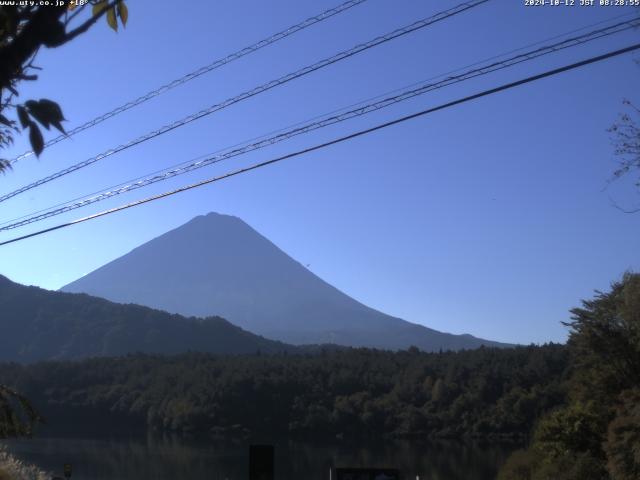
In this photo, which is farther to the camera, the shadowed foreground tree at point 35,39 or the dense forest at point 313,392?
the dense forest at point 313,392

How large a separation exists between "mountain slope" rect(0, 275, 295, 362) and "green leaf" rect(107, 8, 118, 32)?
113410 mm

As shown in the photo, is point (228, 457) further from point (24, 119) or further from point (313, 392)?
point (24, 119)

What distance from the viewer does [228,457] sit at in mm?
54250

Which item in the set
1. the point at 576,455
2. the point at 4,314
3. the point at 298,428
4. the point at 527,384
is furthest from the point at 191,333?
the point at 576,455

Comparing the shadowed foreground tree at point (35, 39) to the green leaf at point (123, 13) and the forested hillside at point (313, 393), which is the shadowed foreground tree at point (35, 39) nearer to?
the green leaf at point (123, 13)

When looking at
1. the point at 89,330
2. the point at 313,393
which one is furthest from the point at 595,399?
the point at 89,330

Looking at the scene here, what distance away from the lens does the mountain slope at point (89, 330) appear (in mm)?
113875

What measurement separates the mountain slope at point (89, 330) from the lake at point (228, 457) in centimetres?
4901

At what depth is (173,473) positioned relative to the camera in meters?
46.2

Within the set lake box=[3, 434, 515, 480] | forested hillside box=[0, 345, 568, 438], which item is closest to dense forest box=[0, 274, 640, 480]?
forested hillside box=[0, 345, 568, 438]

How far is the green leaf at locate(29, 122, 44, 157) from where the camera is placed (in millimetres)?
2602

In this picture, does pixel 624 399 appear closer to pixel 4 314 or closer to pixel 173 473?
pixel 173 473

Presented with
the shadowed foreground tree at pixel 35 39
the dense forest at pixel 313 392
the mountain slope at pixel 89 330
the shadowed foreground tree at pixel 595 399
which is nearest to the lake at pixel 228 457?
the dense forest at pixel 313 392

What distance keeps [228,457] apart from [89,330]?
7457 cm
